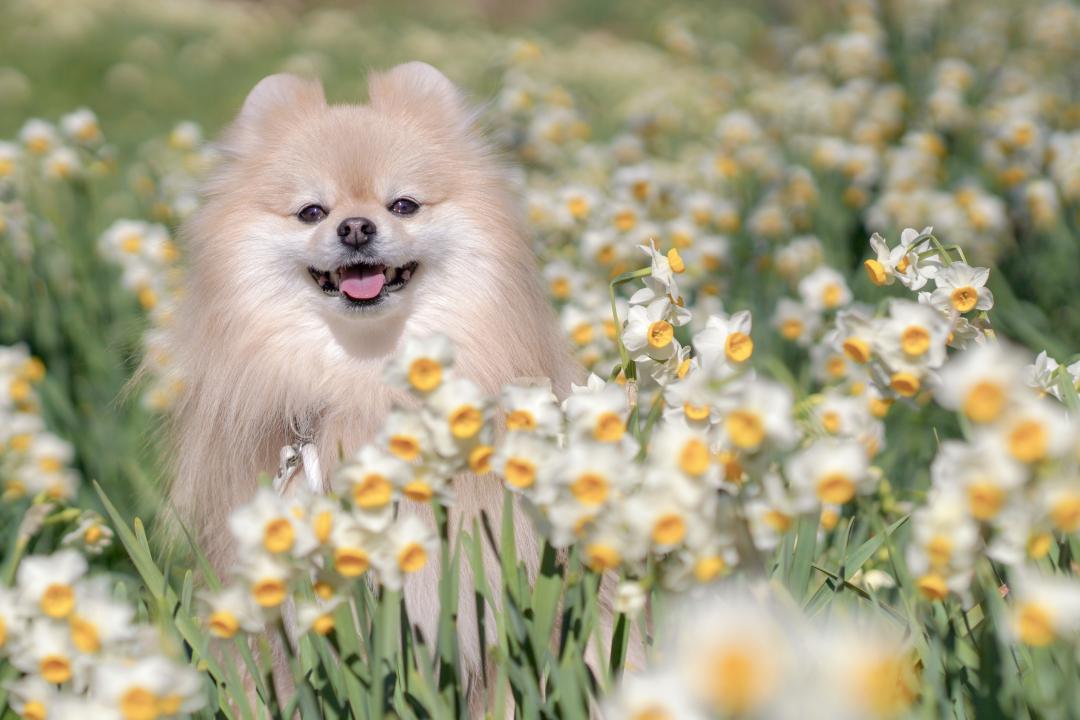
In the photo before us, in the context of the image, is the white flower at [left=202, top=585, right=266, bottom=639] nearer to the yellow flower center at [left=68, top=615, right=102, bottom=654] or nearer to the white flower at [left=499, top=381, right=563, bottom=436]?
the yellow flower center at [left=68, top=615, right=102, bottom=654]

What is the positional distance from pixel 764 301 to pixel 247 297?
2240mm

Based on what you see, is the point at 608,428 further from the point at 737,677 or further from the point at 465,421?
the point at 737,677

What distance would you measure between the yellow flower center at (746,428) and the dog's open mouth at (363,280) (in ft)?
4.56

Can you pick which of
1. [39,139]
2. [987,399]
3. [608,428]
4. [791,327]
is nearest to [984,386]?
[987,399]

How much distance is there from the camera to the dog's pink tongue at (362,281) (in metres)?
2.54

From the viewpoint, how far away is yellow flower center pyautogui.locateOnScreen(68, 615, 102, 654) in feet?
4.53

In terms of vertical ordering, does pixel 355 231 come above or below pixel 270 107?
below

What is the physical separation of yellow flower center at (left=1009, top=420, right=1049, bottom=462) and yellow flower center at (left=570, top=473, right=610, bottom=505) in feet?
1.40

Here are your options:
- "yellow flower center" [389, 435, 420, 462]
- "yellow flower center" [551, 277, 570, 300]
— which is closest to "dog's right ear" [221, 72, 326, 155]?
"yellow flower center" [551, 277, 570, 300]

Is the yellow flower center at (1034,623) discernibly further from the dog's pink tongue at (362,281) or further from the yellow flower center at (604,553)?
the dog's pink tongue at (362,281)

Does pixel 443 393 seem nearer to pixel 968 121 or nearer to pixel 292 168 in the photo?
pixel 292 168

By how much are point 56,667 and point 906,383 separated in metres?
1.12

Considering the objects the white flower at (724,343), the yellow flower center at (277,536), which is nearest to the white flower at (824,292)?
the white flower at (724,343)

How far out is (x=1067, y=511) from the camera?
117 centimetres
